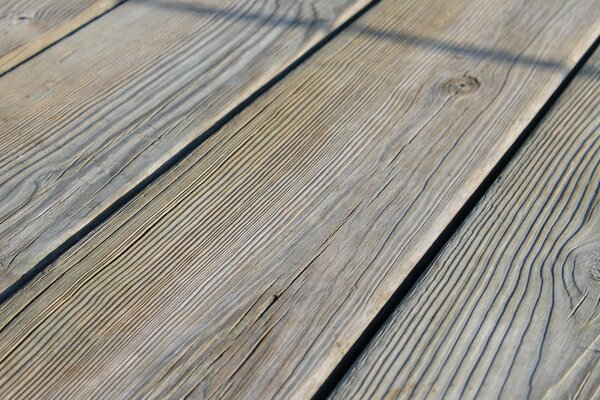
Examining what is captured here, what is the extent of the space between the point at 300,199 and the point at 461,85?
14.9 inches

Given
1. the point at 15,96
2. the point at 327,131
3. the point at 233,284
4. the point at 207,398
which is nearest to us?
the point at 207,398

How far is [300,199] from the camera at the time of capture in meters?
1.11

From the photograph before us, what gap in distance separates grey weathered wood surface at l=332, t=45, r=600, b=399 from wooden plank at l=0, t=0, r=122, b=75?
0.87m

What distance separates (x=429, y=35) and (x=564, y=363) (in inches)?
28.6

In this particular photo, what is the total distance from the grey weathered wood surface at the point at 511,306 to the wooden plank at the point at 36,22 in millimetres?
866

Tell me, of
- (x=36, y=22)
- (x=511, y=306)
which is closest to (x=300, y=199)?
(x=511, y=306)

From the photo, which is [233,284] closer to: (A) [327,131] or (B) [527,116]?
(A) [327,131]

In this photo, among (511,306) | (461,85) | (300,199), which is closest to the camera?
(511,306)

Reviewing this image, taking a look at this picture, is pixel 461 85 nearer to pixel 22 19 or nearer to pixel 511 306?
pixel 511 306

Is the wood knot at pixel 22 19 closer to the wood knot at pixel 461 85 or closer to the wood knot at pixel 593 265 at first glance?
the wood knot at pixel 461 85

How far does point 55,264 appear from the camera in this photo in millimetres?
1032

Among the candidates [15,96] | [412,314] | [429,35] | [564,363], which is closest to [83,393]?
[412,314]

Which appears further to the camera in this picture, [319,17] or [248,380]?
[319,17]

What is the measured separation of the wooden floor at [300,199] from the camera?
2.97 ft
